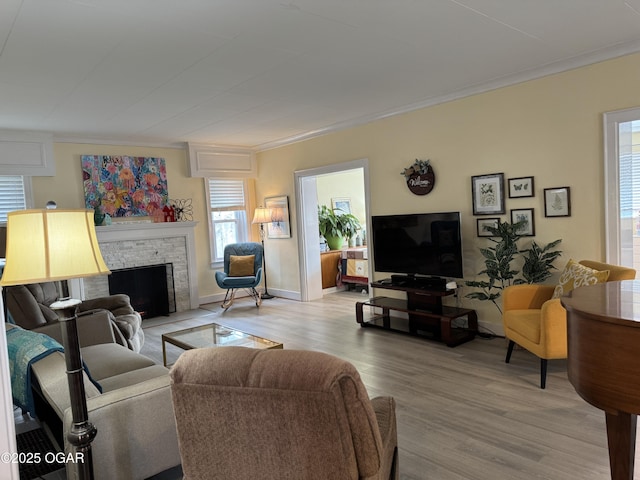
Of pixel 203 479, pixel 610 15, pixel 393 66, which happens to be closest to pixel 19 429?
pixel 203 479

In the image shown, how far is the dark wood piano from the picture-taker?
145 cm

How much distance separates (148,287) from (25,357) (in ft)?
14.5

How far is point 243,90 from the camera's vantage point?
157 inches

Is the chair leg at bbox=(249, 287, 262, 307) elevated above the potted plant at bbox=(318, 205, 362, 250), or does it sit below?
below

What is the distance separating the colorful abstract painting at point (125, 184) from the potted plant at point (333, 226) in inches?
108

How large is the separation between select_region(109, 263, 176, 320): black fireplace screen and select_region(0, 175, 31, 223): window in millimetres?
1383

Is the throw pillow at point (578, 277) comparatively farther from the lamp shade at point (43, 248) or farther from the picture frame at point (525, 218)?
the lamp shade at point (43, 248)

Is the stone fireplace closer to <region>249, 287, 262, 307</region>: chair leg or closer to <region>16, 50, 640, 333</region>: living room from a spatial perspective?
<region>16, 50, 640, 333</region>: living room

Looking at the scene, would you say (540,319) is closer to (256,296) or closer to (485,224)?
(485,224)

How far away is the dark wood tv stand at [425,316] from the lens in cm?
416

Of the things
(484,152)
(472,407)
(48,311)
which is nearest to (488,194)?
(484,152)

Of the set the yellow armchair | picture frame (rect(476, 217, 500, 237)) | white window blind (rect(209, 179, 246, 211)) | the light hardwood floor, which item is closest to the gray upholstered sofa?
the light hardwood floor

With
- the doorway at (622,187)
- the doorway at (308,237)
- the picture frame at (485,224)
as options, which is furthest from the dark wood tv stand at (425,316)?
the doorway at (308,237)

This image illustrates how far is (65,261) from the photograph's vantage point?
1.53m
